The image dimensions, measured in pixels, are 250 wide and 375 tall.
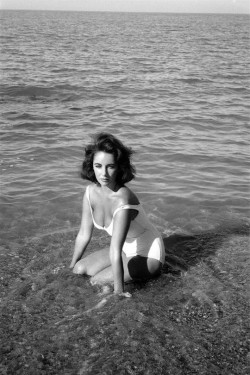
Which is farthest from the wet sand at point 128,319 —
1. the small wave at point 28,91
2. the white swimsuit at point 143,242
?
the small wave at point 28,91

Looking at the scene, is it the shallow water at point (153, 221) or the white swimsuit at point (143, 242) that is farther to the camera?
the white swimsuit at point (143, 242)

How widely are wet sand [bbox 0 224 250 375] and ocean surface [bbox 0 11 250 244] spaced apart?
3.68ft

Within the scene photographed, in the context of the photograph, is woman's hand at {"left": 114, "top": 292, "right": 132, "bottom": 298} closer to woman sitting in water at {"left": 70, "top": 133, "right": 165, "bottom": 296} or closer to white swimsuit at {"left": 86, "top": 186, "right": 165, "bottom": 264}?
woman sitting in water at {"left": 70, "top": 133, "right": 165, "bottom": 296}

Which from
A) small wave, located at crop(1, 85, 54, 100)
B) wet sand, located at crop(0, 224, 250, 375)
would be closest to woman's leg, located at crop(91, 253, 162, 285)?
wet sand, located at crop(0, 224, 250, 375)

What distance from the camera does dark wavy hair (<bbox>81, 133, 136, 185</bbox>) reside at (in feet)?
13.6

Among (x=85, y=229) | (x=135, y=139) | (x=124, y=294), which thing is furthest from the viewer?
(x=135, y=139)

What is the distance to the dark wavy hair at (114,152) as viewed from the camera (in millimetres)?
4141

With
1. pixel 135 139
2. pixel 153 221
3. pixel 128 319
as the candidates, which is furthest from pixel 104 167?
pixel 135 139

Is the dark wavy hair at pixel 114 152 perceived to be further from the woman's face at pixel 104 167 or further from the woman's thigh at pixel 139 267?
the woman's thigh at pixel 139 267

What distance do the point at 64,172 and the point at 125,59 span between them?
20.9 meters

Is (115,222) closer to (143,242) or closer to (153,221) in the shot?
(143,242)

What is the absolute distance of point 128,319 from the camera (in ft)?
13.5

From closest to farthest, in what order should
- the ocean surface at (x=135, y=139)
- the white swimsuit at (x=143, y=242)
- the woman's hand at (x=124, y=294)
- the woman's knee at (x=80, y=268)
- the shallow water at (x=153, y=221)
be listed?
the shallow water at (x=153, y=221), the woman's hand at (x=124, y=294), the white swimsuit at (x=143, y=242), the woman's knee at (x=80, y=268), the ocean surface at (x=135, y=139)

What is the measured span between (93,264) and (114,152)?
4.72ft
